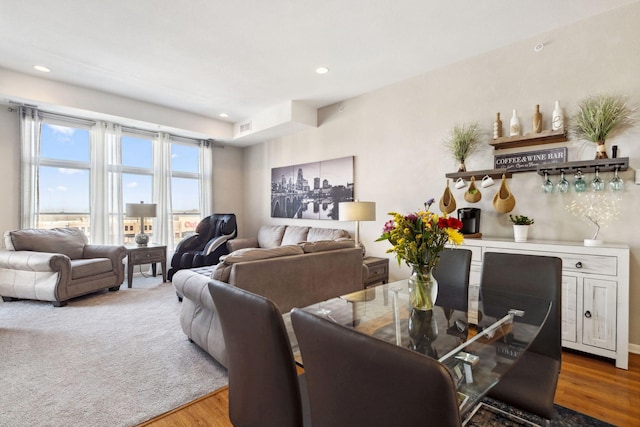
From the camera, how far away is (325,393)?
844 mm

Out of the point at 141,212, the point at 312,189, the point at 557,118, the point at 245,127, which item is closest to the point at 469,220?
the point at 557,118

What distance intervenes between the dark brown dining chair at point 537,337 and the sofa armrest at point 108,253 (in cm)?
459

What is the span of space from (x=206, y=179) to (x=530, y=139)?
17.9 feet

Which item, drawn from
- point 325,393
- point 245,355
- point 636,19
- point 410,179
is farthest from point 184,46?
point 636,19

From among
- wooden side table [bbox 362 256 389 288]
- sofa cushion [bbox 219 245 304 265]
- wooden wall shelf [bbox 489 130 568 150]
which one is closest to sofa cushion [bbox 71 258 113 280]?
sofa cushion [bbox 219 245 304 265]

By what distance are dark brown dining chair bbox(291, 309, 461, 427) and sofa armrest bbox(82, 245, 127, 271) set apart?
454 cm

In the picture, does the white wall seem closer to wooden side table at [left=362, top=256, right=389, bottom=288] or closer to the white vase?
wooden side table at [left=362, top=256, right=389, bottom=288]

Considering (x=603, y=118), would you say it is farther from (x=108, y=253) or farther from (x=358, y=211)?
(x=108, y=253)

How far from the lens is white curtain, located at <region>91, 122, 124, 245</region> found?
4988 mm

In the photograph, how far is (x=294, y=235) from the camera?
17.3ft

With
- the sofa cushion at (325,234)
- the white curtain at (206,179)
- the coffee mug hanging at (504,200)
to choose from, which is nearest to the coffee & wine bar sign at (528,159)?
the coffee mug hanging at (504,200)

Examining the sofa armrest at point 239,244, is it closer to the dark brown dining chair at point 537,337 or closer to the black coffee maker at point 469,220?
the black coffee maker at point 469,220

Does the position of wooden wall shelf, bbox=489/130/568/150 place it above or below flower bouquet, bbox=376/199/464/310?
above

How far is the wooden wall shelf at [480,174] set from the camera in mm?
3146
